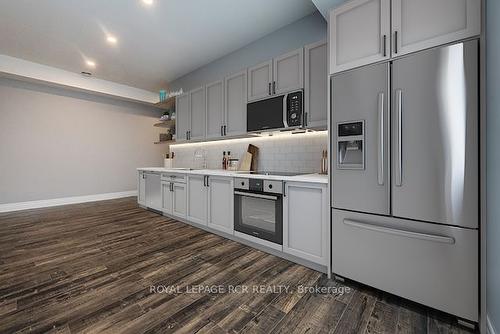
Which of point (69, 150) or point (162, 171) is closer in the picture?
point (162, 171)

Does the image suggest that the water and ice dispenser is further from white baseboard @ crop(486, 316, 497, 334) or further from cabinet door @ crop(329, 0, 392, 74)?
white baseboard @ crop(486, 316, 497, 334)

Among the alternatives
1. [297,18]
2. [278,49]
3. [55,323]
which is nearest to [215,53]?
[278,49]

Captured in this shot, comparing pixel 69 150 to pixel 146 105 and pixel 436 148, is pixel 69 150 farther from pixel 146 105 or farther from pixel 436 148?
pixel 436 148

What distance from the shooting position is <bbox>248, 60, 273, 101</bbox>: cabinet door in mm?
2801

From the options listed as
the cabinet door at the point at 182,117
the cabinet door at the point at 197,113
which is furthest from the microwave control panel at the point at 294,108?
the cabinet door at the point at 182,117

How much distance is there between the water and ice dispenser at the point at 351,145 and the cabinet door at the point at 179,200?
7.86 feet

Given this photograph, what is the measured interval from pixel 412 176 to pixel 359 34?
3.70 feet

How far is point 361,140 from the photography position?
169 centimetres

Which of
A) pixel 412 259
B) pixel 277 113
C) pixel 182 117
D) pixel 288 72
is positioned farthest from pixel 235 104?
pixel 412 259

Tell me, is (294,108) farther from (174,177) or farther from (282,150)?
(174,177)

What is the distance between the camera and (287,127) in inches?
103

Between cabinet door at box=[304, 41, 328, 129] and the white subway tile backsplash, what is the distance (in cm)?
35

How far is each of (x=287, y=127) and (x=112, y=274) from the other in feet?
7.37

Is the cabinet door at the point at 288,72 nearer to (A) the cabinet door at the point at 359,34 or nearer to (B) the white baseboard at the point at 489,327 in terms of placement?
(A) the cabinet door at the point at 359,34
